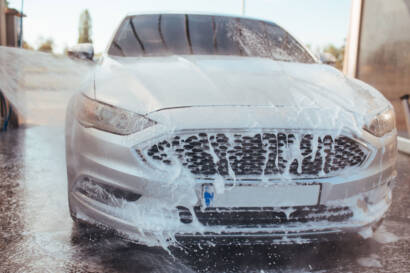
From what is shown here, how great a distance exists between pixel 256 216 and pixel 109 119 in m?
0.88

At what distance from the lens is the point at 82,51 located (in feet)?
12.6

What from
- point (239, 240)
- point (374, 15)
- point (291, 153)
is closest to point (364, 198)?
point (291, 153)

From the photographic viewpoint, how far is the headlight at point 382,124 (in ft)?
7.79

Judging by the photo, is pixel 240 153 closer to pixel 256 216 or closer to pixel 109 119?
pixel 256 216

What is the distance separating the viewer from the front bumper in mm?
2084

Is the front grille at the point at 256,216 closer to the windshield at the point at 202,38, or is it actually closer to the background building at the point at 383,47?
the windshield at the point at 202,38

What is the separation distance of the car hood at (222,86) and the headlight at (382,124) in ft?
0.15

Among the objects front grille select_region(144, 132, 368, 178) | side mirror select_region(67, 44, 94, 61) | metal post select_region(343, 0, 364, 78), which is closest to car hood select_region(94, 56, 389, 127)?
front grille select_region(144, 132, 368, 178)

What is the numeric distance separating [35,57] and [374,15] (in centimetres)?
691

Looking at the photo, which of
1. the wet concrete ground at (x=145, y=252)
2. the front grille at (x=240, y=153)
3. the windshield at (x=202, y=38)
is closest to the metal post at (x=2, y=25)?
the windshield at (x=202, y=38)

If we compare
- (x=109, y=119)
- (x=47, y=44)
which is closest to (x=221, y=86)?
(x=109, y=119)

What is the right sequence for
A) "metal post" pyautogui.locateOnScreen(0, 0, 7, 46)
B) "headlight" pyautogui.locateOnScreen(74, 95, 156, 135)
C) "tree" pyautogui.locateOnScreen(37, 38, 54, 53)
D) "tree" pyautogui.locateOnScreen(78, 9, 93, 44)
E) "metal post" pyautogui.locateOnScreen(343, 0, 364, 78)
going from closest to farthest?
1. "headlight" pyautogui.locateOnScreen(74, 95, 156, 135)
2. "metal post" pyautogui.locateOnScreen(0, 0, 7, 46)
3. "metal post" pyautogui.locateOnScreen(343, 0, 364, 78)
4. "tree" pyautogui.locateOnScreen(37, 38, 54, 53)
5. "tree" pyautogui.locateOnScreen(78, 9, 93, 44)

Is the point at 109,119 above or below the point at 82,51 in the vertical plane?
below

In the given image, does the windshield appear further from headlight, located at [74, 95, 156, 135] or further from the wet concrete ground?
the wet concrete ground
